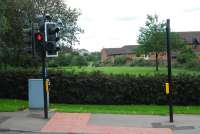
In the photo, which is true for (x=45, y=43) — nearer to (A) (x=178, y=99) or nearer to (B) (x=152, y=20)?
(A) (x=178, y=99)

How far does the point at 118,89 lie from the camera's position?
25.6m

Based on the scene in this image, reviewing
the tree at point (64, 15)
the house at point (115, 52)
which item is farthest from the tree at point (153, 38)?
the house at point (115, 52)

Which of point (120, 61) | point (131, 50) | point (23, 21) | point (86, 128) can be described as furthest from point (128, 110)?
point (131, 50)

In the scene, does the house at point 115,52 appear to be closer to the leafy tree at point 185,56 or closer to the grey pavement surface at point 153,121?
the leafy tree at point 185,56

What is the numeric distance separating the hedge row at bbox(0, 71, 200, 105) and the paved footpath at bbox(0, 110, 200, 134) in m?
6.31

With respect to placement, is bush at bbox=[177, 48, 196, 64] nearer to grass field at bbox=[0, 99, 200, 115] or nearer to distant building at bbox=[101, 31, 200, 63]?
distant building at bbox=[101, 31, 200, 63]

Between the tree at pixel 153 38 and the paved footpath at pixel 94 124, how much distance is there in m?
67.5

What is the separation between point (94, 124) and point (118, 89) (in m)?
9.27

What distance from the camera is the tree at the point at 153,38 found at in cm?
8625

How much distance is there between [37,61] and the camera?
30.7 meters

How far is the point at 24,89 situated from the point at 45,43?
9830 mm

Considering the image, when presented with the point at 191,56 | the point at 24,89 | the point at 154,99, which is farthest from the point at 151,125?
the point at 191,56

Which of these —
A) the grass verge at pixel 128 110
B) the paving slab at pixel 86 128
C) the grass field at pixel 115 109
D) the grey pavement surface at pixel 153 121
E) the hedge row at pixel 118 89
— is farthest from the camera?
the hedge row at pixel 118 89

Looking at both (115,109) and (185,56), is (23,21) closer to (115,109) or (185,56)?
(115,109)
